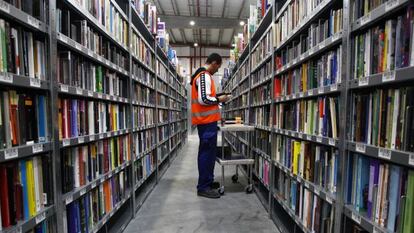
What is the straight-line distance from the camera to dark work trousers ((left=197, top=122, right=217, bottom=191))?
3279 millimetres

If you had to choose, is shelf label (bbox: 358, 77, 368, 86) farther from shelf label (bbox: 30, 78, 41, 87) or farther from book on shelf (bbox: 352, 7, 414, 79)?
shelf label (bbox: 30, 78, 41, 87)

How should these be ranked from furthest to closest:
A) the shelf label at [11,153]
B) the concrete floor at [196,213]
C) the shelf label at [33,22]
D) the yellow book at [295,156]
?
the concrete floor at [196,213] < the yellow book at [295,156] < the shelf label at [33,22] < the shelf label at [11,153]

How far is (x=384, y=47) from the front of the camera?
1.11 m

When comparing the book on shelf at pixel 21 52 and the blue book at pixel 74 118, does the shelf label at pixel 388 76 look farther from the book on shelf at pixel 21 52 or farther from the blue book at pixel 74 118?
the blue book at pixel 74 118

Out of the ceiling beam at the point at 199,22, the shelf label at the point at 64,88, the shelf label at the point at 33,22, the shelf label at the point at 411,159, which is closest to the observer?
the shelf label at the point at 411,159

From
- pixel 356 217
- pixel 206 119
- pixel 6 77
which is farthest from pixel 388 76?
pixel 206 119

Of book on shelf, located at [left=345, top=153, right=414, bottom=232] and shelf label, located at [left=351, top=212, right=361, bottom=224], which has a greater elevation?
book on shelf, located at [left=345, top=153, right=414, bottom=232]

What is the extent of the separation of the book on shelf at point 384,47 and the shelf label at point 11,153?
1555mm

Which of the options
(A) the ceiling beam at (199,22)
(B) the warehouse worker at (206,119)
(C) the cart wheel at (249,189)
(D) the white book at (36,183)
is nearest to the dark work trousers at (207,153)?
(B) the warehouse worker at (206,119)

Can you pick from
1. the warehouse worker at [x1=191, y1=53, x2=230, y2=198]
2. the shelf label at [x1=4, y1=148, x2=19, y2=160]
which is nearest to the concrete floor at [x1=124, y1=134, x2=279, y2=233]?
the warehouse worker at [x1=191, y1=53, x2=230, y2=198]

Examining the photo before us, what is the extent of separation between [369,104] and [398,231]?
54 centimetres

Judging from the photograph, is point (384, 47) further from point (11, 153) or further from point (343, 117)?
point (11, 153)

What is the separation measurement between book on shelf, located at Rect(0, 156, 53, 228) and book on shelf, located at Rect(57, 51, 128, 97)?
1.57ft

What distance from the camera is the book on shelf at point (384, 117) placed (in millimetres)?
976
